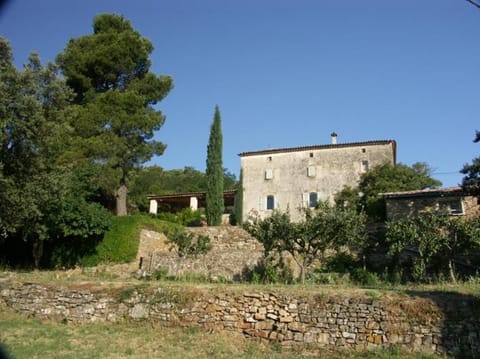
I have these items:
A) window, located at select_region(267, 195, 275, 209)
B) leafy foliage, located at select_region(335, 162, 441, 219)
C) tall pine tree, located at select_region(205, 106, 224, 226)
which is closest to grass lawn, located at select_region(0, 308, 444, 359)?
leafy foliage, located at select_region(335, 162, 441, 219)

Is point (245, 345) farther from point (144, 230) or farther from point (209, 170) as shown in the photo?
point (209, 170)

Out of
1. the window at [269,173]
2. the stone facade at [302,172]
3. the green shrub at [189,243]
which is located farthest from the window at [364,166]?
the green shrub at [189,243]

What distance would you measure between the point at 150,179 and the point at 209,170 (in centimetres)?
1970

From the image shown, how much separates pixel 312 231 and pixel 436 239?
16.2 feet

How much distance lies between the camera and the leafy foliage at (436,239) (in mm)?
15352

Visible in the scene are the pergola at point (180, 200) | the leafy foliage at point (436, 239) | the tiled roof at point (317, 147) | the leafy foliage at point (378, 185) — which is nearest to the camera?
the leafy foliage at point (436, 239)

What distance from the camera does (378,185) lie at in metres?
28.1

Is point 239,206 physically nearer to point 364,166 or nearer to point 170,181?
point 364,166

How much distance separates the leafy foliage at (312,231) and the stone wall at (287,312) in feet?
16.1

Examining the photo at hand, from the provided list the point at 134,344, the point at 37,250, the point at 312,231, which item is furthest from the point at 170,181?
the point at 134,344

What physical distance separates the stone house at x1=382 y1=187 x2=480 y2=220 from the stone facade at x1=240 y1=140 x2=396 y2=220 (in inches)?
400

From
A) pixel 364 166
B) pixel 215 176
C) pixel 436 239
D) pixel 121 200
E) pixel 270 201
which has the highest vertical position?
pixel 364 166

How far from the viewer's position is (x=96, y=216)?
780 inches

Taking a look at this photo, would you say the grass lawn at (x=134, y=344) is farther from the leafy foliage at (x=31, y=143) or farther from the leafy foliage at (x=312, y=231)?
the leafy foliage at (x=312, y=231)
